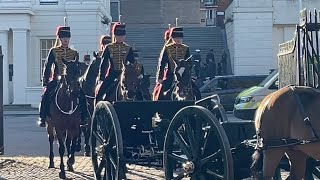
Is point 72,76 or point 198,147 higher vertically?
point 72,76

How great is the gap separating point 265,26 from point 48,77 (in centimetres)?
2838

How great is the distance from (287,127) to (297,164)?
25.7 inches

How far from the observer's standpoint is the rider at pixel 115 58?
1235 centimetres

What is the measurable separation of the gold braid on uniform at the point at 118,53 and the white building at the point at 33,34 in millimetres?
26564

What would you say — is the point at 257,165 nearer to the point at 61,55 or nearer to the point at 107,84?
the point at 107,84

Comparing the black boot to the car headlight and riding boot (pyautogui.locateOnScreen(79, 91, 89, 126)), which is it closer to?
riding boot (pyautogui.locateOnScreen(79, 91, 89, 126))

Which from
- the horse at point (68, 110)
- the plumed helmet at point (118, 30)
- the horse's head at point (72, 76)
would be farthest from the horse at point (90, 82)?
the plumed helmet at point (118, 30)

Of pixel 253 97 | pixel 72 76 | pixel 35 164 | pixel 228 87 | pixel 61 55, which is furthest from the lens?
pixel 228 87

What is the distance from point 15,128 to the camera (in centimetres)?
2531

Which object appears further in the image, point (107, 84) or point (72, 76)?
point (72, 76)

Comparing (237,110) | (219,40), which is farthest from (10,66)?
(237,110)

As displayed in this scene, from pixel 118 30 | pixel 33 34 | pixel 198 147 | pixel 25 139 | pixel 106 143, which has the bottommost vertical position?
pixel 25 139

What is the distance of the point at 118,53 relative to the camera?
487 inches

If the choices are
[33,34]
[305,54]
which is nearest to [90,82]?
[305,54]
